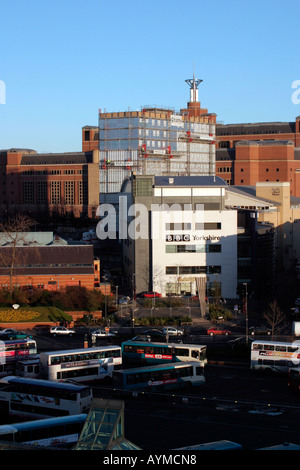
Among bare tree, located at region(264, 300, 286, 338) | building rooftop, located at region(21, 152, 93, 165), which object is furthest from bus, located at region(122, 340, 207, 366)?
building rooftop, located at region(21, 152, 93, 165)

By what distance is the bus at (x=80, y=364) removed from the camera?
73.4 ft

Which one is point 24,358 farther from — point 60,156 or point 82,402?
point 60,156

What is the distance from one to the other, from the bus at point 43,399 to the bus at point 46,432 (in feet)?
7.86

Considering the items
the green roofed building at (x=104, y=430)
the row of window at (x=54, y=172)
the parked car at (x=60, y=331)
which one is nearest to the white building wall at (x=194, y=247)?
the parked car at (x=60, y=331)

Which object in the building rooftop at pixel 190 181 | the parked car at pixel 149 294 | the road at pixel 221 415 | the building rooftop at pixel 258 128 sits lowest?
the road at pixel 221 415

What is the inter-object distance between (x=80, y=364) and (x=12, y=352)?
2.92 m

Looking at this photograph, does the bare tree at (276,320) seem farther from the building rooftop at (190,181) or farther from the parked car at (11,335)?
the parked car at (11,335)

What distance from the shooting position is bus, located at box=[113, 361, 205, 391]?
71.7 ft

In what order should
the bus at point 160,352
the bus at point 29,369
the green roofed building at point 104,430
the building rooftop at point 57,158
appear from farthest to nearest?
the building rooftop at point 57,158, the bus at point 160,352, the bus at point 29,369, the green roofed building at point 104,430

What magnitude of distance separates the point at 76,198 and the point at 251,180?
29.1 metres

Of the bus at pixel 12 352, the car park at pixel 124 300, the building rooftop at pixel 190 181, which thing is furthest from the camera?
the building rooftop at pixel 190 181

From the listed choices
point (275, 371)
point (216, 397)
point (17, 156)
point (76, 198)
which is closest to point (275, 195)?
point (275, 371)

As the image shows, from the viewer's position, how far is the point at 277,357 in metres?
24.5

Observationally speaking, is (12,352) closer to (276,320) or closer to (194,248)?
(276,320)
